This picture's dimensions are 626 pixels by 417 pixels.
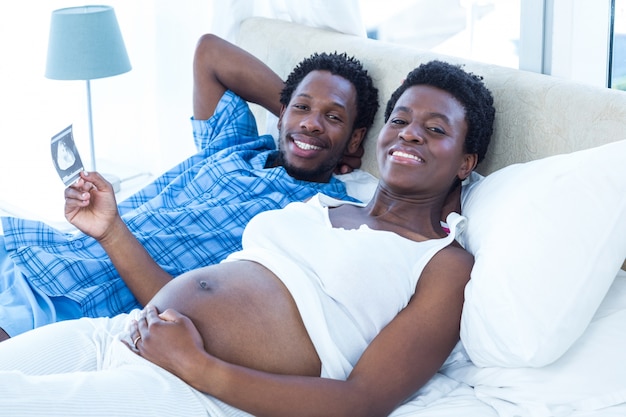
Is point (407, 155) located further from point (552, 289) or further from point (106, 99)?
point (106, 99)

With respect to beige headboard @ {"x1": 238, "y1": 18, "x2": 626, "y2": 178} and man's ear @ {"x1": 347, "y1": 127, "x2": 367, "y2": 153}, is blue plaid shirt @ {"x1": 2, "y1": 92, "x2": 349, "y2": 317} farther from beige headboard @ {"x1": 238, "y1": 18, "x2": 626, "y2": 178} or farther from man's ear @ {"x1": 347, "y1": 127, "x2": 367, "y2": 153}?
beige headboard @ {"x1": 238, "y1": 18, "x2": 626, "y2": 178}

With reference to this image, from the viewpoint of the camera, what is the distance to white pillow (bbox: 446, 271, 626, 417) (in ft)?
4.25

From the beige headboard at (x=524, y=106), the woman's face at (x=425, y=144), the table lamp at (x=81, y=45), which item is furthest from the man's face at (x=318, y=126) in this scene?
the table lamp at (x=81, y=45)

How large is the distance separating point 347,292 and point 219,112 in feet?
3.37

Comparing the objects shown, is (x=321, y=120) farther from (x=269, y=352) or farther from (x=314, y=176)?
(x=269, y=352)

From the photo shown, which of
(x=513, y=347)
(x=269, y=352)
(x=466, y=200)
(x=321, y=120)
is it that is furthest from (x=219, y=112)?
(x=513, y=347)

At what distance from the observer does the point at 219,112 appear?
2340 millimetres

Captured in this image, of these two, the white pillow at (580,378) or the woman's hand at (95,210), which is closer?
the white pillow at (580,378)

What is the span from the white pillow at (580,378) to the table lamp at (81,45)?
2209mm

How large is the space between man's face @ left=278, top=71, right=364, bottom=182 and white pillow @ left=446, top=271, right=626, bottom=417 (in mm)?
840

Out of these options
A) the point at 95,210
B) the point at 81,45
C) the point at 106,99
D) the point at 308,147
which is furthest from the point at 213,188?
the point at 106,99

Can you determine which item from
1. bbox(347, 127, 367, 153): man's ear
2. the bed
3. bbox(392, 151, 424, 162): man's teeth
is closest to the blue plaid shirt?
bbox(347, 127, 367, 153): man's ear

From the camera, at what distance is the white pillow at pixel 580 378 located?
4.25 ft

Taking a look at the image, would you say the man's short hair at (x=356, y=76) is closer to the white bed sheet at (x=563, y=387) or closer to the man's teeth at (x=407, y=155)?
the man's teeth at (x=407, y=155)
